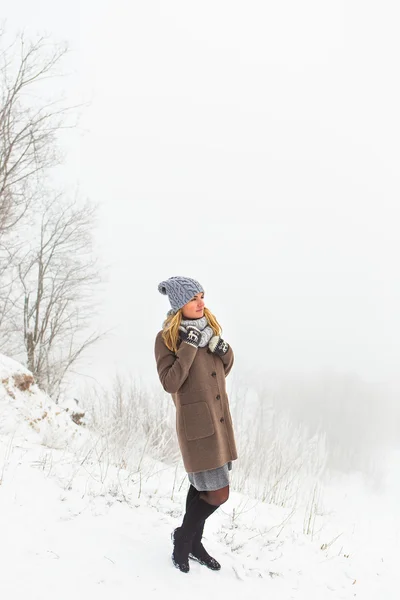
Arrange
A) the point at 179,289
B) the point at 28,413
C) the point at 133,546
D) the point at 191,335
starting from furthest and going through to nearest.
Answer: the point at 28,413
the point at 133,546
the point at 179,289
the point at 191,335

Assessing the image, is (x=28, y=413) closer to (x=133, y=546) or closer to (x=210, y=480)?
(x=133, y=546)

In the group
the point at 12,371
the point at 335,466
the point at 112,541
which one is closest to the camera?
the point at 112,541

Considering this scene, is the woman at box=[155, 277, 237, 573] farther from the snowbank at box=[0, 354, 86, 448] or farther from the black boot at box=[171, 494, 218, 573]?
the snowbank at box=[0, 354, 86, 448]

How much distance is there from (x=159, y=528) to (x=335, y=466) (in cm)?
4623

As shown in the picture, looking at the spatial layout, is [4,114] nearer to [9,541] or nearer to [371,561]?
[9,541]

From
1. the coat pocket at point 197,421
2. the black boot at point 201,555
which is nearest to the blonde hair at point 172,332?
the coat pocket at point 197,421

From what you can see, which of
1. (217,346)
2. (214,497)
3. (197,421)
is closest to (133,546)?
(214,497)

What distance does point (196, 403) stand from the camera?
2.68m

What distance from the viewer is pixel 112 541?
287cm

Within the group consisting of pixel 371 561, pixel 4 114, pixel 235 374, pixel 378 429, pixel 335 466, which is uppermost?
pixel 4 114

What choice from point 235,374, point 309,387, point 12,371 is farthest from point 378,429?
point 12,371

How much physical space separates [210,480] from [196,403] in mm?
505

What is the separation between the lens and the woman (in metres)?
2.65

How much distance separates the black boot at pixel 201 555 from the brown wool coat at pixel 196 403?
578 mm
